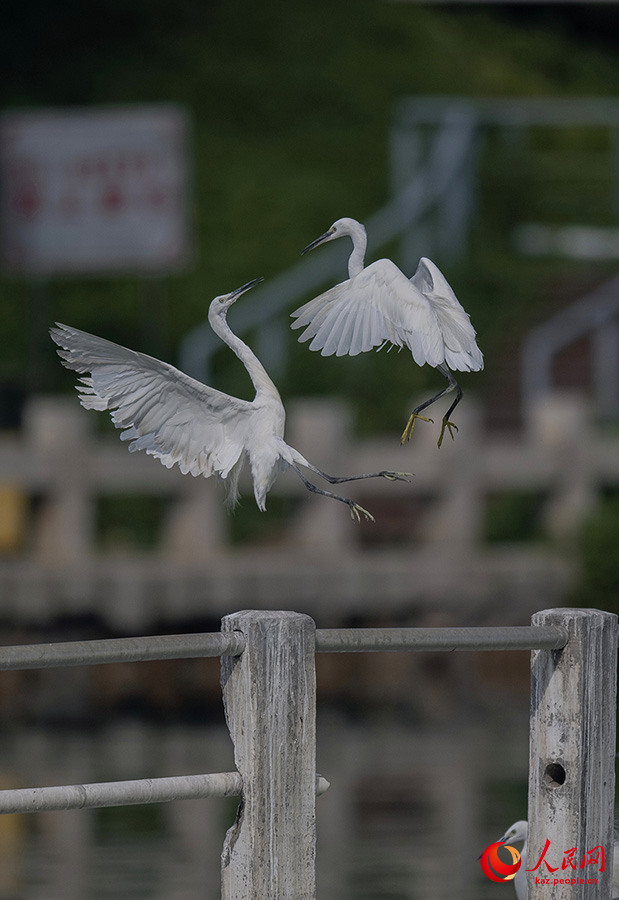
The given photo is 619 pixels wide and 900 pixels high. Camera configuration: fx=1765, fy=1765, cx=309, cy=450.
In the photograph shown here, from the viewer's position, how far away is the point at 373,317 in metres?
4.19

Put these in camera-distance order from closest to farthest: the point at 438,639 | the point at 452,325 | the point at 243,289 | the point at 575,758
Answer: the point at 243,289
the point at 452,325
the point at 438,639
the point at 575,758

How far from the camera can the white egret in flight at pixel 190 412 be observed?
4.11 m

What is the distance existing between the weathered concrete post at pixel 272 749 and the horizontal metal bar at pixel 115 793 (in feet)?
0.28

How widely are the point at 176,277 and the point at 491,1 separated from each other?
5.54 meters

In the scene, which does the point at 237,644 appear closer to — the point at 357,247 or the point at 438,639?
the point at 438,639

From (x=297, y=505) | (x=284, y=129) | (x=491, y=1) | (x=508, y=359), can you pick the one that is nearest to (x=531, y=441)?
(x=297, y=505)

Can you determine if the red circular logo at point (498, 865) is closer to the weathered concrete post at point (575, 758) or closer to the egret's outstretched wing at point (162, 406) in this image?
the weathered concrete post at point (575, 758)

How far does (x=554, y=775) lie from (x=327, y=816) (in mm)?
4737

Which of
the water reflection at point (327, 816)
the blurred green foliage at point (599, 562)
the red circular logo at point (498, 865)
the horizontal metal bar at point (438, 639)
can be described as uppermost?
the horizontal metal bar at point (438, 639)

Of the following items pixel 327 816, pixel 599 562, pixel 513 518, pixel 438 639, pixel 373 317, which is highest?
pixel 373 317

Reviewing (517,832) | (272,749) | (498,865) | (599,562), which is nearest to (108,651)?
(272,749)

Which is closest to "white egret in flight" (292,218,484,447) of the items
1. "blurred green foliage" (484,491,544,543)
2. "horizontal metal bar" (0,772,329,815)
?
"horizontal metal bar" (0,772,329,815)

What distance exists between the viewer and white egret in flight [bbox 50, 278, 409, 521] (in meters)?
4.11

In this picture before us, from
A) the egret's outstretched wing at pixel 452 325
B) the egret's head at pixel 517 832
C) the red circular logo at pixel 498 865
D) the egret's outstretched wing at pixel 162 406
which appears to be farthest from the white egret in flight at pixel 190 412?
the egret's head at pixel 517 832
